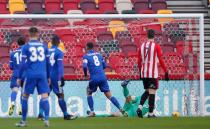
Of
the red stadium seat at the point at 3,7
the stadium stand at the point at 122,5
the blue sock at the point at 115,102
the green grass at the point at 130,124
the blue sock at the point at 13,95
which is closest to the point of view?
the green grass at the point at 130,124

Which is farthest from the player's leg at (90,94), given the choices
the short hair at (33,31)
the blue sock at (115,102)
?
the short hair at (33,31)

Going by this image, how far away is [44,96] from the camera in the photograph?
527 inches

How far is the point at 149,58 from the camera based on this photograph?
1622cm

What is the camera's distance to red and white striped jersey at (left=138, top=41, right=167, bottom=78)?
16.1 m

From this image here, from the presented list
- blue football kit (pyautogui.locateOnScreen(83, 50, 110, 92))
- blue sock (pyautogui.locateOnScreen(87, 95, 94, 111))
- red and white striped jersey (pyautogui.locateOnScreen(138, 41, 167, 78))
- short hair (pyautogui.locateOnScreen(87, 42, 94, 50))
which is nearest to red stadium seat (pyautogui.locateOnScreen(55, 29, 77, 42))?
blue football kit (pyautogui.locateOnScreen(83, 50, 110, 92))

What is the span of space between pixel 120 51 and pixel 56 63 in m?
3.22

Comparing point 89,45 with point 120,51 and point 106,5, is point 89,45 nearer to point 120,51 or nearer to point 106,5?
point 120,51

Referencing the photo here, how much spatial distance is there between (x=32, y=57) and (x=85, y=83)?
4923 millimetres

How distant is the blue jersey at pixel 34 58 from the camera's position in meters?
13.2

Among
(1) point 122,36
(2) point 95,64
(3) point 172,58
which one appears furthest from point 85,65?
(3) point 172,58

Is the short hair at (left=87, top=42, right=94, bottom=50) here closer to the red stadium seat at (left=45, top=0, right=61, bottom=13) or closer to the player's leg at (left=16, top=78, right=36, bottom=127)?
the player's leg at (left=16, top=78, right=36, bottom=127)

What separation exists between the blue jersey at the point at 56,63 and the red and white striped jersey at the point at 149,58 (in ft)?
5.51

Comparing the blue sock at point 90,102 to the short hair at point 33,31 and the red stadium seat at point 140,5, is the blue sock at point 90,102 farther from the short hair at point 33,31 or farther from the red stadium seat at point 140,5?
the red stadium seat at point 140,5

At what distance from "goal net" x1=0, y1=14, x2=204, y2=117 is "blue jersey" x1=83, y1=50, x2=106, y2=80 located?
0.80 metres
